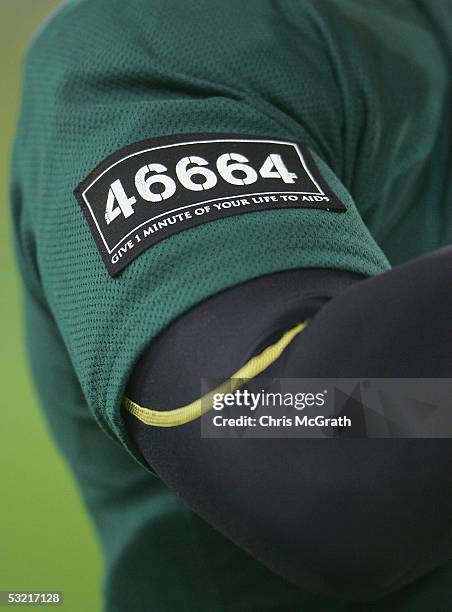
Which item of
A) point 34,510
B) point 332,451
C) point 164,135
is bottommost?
point 34,510

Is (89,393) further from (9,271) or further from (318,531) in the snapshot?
(9,271)

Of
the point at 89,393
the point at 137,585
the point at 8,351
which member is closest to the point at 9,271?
the point at 8,351

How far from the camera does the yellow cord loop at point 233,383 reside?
470 mm

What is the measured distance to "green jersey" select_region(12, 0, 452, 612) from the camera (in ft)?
1.68

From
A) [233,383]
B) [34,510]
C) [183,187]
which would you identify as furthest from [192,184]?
[34,510]

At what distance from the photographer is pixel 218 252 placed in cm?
50

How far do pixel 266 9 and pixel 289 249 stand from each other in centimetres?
20

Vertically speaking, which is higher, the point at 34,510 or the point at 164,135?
the point at 164,135

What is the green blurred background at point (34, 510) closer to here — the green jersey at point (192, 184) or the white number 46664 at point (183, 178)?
the green jersey at point (192, 184)

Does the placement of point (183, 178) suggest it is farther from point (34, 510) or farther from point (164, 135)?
point (34, 510)

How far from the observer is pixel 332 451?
47cm

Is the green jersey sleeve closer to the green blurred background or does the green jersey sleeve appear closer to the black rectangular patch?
the black rectangular patch

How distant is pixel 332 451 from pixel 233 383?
56 millimetres

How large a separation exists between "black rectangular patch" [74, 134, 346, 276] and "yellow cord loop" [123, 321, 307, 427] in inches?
3.0
